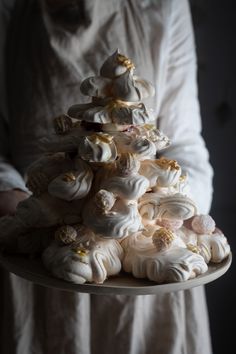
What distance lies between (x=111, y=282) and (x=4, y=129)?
42cm

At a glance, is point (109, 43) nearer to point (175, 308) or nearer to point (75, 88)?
point (75, 88)

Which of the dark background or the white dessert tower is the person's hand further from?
the dark background

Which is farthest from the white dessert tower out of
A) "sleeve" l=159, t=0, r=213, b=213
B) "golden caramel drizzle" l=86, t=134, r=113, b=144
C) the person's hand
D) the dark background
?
the dark background

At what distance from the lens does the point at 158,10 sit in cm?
84

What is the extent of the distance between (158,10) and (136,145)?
41 cm

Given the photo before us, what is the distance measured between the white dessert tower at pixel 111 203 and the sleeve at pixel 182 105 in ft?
0.78

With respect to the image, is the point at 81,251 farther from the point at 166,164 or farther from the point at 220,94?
the point at 220,94

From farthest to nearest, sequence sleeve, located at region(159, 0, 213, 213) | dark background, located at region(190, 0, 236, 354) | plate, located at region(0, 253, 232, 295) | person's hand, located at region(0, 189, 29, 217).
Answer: dark background, located at region(190, 0, 236, 354) < sleeve, located at region(159, 0, 213, 213) < person's hand, located at region(0, 189, 29, 217) < plate, located at region(0, 253, 232, 295)

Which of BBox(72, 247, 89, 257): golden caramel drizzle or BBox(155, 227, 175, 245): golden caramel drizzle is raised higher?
BBox(155, 227, 175, 245): golden caramel drizzle

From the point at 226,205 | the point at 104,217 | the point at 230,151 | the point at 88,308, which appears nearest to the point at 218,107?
the point at 230,151

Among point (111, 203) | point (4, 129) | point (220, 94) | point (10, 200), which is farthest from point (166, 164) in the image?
point (220, 94)

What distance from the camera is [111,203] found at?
→ 503 mm

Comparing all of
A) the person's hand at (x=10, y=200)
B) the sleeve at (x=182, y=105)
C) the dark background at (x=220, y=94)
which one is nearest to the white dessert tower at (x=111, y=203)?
the person's hand at (x=10, y=200)

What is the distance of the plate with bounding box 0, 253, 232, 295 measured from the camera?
469mm
